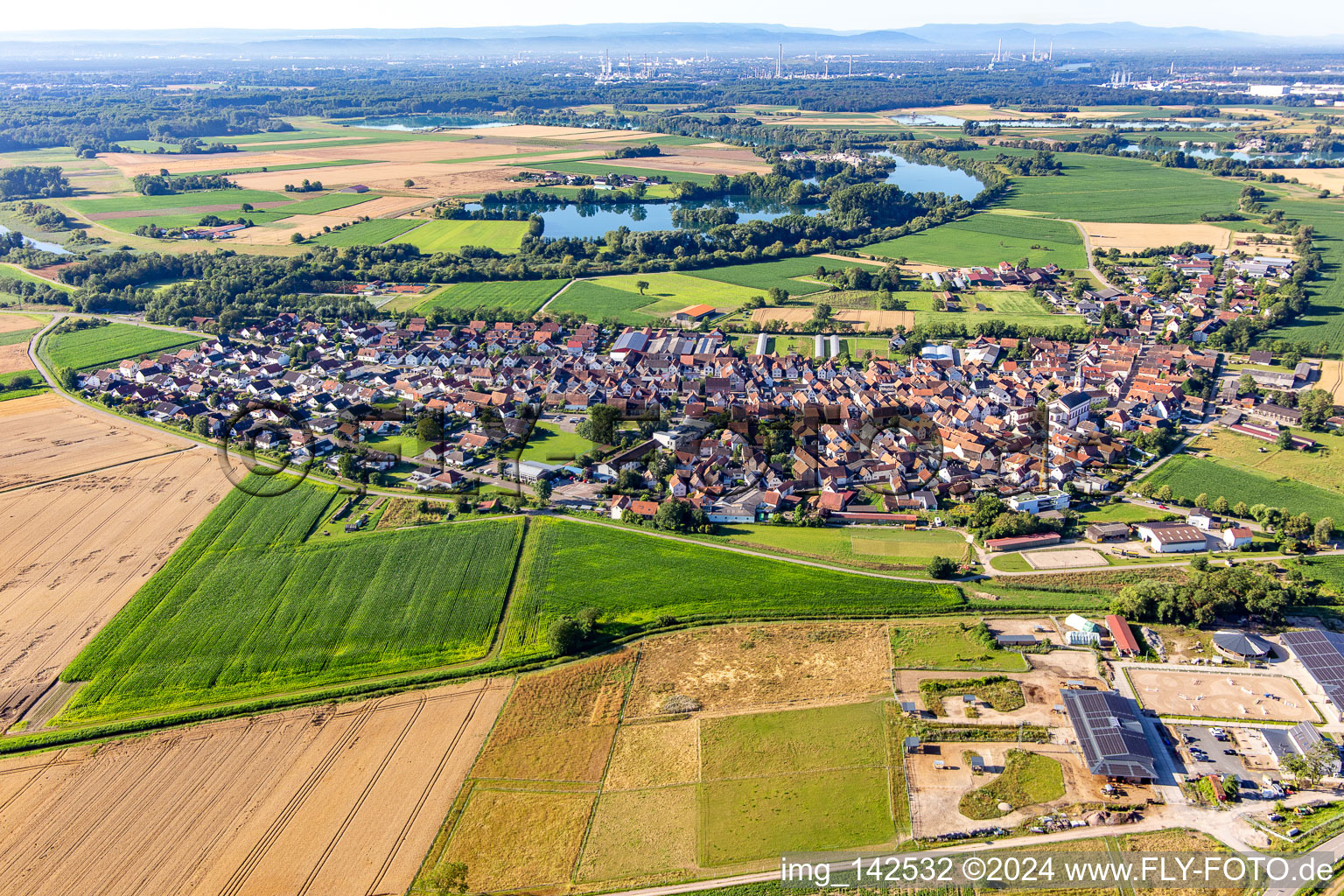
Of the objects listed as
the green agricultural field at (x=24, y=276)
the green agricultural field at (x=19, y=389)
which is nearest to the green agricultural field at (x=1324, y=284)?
the green agricultural field at (x=19, y=389)

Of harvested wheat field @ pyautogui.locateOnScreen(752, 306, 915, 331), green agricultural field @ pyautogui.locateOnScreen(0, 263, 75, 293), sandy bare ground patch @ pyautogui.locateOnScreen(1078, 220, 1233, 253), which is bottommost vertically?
harvested wheat field @ pyautogui.locateOnScreen(752, 306, 915, 331)

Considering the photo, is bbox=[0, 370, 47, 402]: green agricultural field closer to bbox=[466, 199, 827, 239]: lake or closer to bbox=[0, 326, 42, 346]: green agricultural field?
bbox=[0, 326, 42, 346]: green agricultural field

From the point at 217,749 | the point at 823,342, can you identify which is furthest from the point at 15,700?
the point at 823,342

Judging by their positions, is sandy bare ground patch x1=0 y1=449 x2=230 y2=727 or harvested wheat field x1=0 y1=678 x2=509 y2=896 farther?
sandy bare ground patch x1=0 y1=449 x2=230 y2=727

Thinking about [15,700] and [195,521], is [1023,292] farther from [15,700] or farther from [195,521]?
[15,700]

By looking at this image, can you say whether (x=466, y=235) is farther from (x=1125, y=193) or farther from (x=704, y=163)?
(x=1125, y=193)

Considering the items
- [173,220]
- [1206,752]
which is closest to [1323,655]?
[1206,752]

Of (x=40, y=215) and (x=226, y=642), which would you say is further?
(x=40, y=215)

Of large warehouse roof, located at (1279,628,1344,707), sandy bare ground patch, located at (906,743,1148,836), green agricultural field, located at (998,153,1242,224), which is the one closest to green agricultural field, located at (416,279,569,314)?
sandy bare ground patch, located at (906,743,1148,836)
